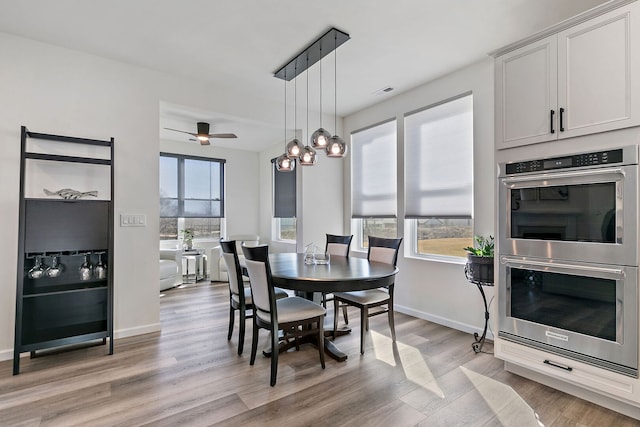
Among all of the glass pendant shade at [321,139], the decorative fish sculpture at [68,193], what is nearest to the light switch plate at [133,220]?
the decorative fish sculpture at [68,193]

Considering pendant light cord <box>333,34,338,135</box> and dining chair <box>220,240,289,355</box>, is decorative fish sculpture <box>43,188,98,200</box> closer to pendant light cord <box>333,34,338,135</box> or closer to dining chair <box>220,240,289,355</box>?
dining chair <box>220,240,289,355</box>

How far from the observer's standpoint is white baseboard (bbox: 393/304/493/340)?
3.35 m

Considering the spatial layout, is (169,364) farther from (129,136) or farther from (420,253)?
(420,253)

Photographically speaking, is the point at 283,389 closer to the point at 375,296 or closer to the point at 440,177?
the point at 375,296

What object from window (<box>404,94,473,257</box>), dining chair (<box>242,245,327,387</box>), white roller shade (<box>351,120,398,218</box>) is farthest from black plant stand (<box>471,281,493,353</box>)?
white roller shade (<box>351,120,398,218</box>)

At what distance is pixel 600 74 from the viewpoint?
202 cm

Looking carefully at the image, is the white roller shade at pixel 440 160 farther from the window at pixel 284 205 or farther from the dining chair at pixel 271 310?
the window at pixel 284 205

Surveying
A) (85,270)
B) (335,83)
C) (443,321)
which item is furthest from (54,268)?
(443,321)

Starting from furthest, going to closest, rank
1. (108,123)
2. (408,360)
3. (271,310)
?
(108,123)
(408,360)
(271,310)

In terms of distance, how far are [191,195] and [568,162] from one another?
6327mm

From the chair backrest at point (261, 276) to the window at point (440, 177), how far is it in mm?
2266

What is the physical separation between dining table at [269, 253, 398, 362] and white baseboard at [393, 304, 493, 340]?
1249 mm

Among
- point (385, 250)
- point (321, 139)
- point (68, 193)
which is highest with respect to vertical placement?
point (321, 139)

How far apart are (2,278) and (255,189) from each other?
4970 millimetres
